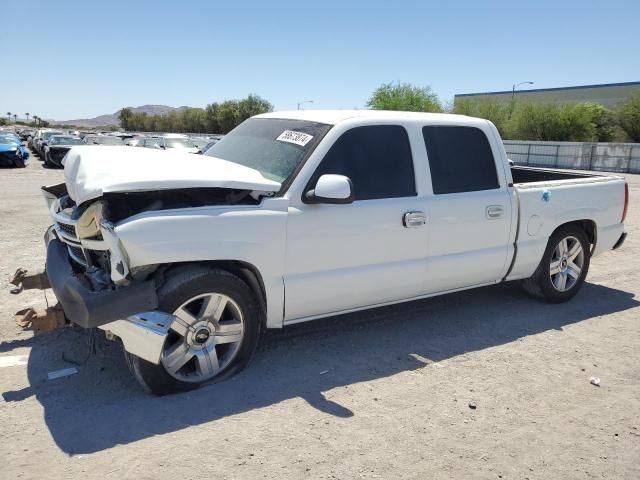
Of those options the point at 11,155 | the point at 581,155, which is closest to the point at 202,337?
the point at 11,155

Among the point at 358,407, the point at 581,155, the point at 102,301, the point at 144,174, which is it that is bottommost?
the point at 358,407

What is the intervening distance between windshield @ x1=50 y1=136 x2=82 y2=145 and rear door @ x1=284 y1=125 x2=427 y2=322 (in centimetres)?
2519

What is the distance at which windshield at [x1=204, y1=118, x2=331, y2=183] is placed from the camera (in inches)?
166

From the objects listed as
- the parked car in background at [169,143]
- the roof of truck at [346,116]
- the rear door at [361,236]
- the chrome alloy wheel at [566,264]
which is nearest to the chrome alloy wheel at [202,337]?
the rear door at [361,236]

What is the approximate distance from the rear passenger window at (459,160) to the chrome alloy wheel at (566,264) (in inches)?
51.1

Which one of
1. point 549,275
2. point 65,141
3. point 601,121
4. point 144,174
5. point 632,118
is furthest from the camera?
point 601,121

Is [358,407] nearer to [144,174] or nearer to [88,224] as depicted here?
[144,174]

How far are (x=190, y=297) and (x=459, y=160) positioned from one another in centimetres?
271

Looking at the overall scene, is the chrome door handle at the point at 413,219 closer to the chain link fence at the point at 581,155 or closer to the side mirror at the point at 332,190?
the side mirror at the point at 332,190

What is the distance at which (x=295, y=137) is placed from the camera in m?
4.43

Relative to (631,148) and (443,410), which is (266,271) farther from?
(631,148)

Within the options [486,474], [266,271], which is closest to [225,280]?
[266,271]

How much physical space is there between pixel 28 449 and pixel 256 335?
5.04 ft

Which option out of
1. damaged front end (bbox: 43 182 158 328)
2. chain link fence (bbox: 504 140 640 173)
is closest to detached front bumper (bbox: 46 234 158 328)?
damaged front end (bbox: 43 182 158 328)
